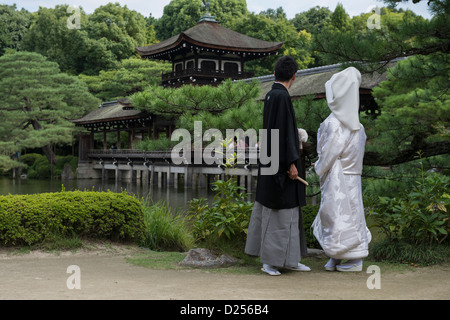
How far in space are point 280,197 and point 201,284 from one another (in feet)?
3.04

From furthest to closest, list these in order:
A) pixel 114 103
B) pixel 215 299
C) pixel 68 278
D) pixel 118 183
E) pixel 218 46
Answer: pixel 114 103 < pixel 118 183 < pixel 218 46 < pixel 68 278 < pixel 215 299

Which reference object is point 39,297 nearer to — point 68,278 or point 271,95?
point 68,278

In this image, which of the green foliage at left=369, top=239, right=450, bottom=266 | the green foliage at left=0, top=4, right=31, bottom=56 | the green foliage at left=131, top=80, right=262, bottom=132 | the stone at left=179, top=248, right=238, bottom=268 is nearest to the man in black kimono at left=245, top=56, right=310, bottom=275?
the stone at left=179, top=248, right=238, bottom=268

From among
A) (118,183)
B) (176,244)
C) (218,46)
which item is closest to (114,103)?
(118,183)

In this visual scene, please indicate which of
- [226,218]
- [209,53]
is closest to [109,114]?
[209,53]

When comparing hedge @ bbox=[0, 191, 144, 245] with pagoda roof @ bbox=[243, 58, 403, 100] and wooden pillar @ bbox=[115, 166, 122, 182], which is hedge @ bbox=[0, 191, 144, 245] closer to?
pagoda roof @ bbox=[243, 58, 403, 100]

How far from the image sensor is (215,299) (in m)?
3.10

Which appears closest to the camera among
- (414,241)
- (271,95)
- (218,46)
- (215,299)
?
(215,299)

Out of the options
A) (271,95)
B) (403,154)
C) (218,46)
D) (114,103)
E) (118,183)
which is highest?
(218,46)

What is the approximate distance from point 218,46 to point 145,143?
14001 millimetres

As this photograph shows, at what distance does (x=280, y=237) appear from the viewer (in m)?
3.91

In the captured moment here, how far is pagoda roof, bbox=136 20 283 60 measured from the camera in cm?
2322

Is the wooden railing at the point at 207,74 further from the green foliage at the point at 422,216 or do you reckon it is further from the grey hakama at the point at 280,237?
the grey hakama at the point at 280,237
